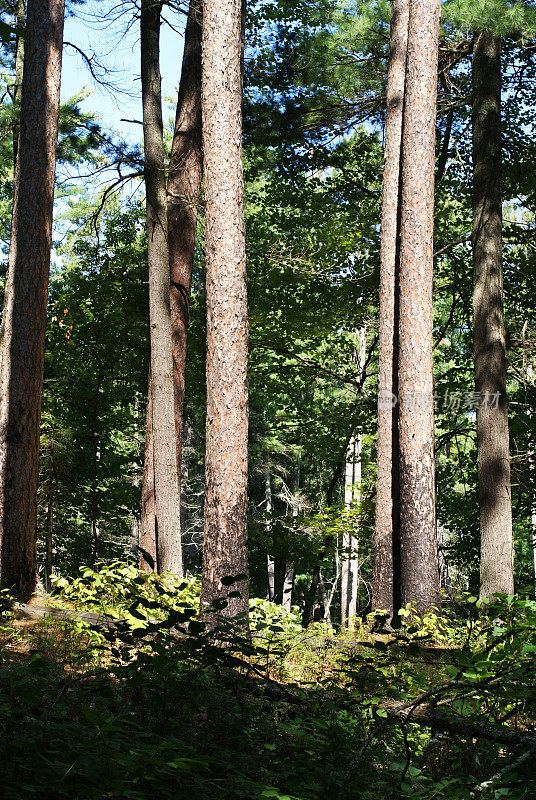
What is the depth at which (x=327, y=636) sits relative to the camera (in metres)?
5.93

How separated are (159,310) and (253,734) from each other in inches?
242

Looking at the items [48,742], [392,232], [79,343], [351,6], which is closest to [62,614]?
[48,742]

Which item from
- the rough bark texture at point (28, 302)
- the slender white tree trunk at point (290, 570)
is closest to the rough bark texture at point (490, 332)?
the rough bark texture at point (28, 302)

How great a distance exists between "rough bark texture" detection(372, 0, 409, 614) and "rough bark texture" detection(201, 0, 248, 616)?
2.50 m

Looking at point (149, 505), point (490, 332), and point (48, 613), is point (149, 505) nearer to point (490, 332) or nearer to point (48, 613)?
point (48, 613)

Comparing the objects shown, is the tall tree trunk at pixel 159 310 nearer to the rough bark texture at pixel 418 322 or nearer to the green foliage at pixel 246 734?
the rough bark texture at pixel 418 322

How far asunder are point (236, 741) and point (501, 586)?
566cm

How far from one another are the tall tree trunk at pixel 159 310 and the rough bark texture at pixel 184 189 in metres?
0.46

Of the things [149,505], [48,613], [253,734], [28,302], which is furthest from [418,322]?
[253,734]

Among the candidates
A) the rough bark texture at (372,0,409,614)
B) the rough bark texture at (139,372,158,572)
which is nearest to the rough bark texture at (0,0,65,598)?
the rough bark texture at (139,372,158,572)

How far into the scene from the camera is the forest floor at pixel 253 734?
2055 mm

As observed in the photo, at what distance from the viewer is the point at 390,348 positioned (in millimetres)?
8375

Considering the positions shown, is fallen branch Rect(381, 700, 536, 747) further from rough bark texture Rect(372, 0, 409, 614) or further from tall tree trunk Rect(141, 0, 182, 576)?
tall tree trunk Rect(141, 0, 182, 576)

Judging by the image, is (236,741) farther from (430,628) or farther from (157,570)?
(157,570)
